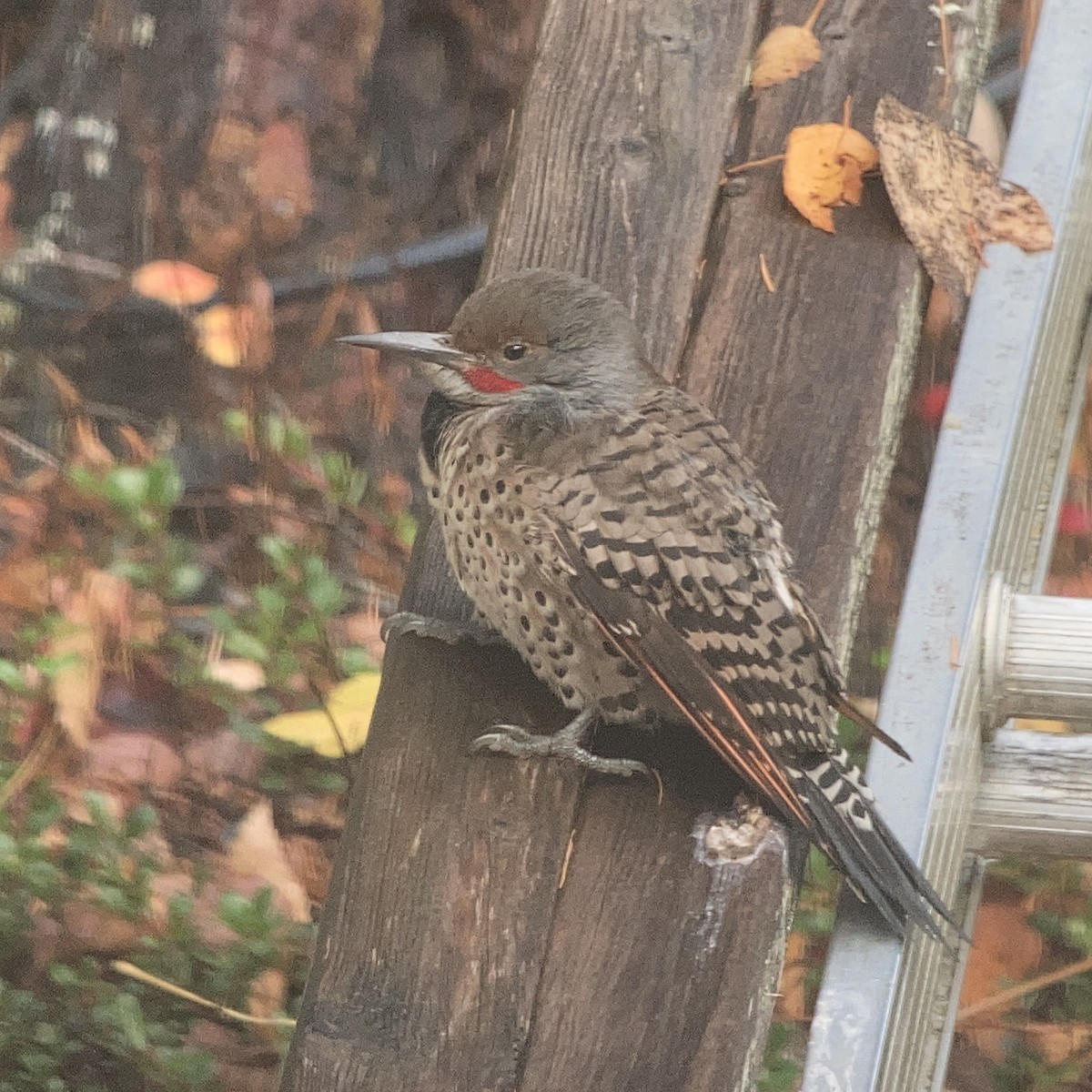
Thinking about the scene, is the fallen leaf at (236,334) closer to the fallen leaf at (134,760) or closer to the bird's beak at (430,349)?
the fallen leaf at (134,760)

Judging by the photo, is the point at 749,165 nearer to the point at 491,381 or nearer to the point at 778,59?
the point at 778,59

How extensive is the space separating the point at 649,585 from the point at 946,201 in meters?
0.78

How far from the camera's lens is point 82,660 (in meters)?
3.82

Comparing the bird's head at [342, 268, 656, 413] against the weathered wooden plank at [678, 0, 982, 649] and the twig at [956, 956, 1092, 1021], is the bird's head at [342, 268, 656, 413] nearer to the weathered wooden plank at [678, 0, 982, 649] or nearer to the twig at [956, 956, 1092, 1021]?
the weathered wooden plank at [678, 0, 982, 649]

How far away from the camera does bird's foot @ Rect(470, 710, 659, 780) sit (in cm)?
204

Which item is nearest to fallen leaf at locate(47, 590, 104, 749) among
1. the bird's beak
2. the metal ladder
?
the bird's beak

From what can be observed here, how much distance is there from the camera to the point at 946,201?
243cm

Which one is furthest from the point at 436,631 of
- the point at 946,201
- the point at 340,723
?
the point at 340,723

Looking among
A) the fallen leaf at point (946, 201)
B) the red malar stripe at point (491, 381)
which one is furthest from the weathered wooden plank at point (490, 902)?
the fallen leaf at point (946, 201)

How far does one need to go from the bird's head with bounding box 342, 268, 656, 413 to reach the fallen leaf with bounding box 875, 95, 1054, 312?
1.50ft

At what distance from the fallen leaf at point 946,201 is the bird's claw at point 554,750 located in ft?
2.93

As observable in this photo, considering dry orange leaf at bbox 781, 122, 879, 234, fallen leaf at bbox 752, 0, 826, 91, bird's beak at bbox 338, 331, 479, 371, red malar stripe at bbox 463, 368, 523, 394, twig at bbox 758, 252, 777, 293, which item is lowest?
red malar stripe at bbox 463, 368, 523, 394

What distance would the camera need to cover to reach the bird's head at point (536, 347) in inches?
88.7

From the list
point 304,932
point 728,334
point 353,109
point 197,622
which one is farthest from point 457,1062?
point 353,109
